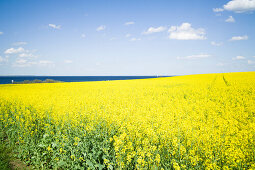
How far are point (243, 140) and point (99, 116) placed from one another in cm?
511

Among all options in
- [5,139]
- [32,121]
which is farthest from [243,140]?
[5,139]

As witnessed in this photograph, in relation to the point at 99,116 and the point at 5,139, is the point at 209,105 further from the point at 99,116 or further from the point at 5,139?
the point at 5,139

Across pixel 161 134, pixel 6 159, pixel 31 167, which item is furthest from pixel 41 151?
pixel 161 134

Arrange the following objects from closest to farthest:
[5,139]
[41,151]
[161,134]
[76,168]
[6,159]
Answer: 1. [76,168]
2. [161,134]
3. [6,159]
4. [41,151]
5. [5,139]

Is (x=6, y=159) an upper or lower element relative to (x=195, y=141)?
lower

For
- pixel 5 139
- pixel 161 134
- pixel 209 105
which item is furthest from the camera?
pixel 209 105

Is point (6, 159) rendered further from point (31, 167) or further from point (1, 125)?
point (1, 125)

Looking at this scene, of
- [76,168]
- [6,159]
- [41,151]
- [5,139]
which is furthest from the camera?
[5,139]

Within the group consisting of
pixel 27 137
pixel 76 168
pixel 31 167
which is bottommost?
pixel 31 167

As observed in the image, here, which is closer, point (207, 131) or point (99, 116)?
point (207, 131)

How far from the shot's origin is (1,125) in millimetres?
7398

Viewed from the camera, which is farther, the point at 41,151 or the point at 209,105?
the point at 209,105

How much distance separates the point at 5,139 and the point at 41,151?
278 centimetres

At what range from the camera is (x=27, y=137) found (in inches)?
229
